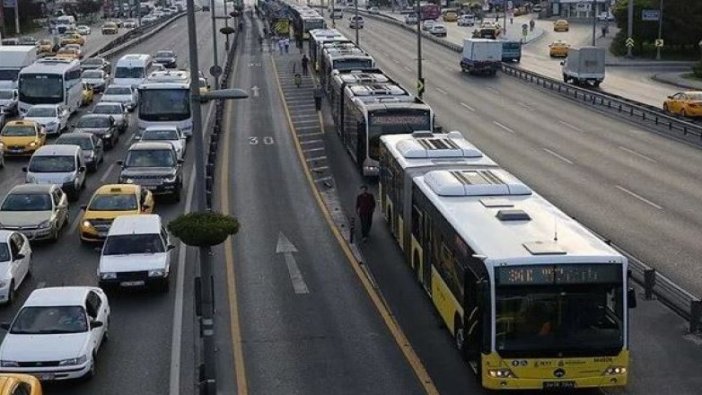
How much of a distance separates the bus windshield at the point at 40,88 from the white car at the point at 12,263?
27851mm

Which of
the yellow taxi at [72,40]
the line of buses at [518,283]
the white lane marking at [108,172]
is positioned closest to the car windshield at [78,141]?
the white lane marking at [108,172]

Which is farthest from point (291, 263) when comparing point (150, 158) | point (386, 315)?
point (150, 158)

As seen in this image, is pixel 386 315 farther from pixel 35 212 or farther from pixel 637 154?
pixel 637 154

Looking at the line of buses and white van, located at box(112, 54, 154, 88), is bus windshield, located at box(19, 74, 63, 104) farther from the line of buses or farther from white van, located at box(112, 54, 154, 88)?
the line of buses

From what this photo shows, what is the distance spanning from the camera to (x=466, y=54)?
8088 cm

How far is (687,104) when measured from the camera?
57062mm

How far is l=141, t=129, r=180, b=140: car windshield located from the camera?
140 feet

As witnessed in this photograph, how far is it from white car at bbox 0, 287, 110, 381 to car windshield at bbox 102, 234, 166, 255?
159 inches

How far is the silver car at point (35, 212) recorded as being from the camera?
96.9 ft

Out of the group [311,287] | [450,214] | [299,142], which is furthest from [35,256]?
[299,142]

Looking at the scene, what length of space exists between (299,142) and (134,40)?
222ft

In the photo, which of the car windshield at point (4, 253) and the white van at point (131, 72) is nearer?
the car windshield at point (4, 253)

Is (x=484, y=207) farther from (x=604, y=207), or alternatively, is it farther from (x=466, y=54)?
(x=466, y=54)

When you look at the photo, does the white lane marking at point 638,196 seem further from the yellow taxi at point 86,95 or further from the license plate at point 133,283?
the yellow taxi at point 86,95
